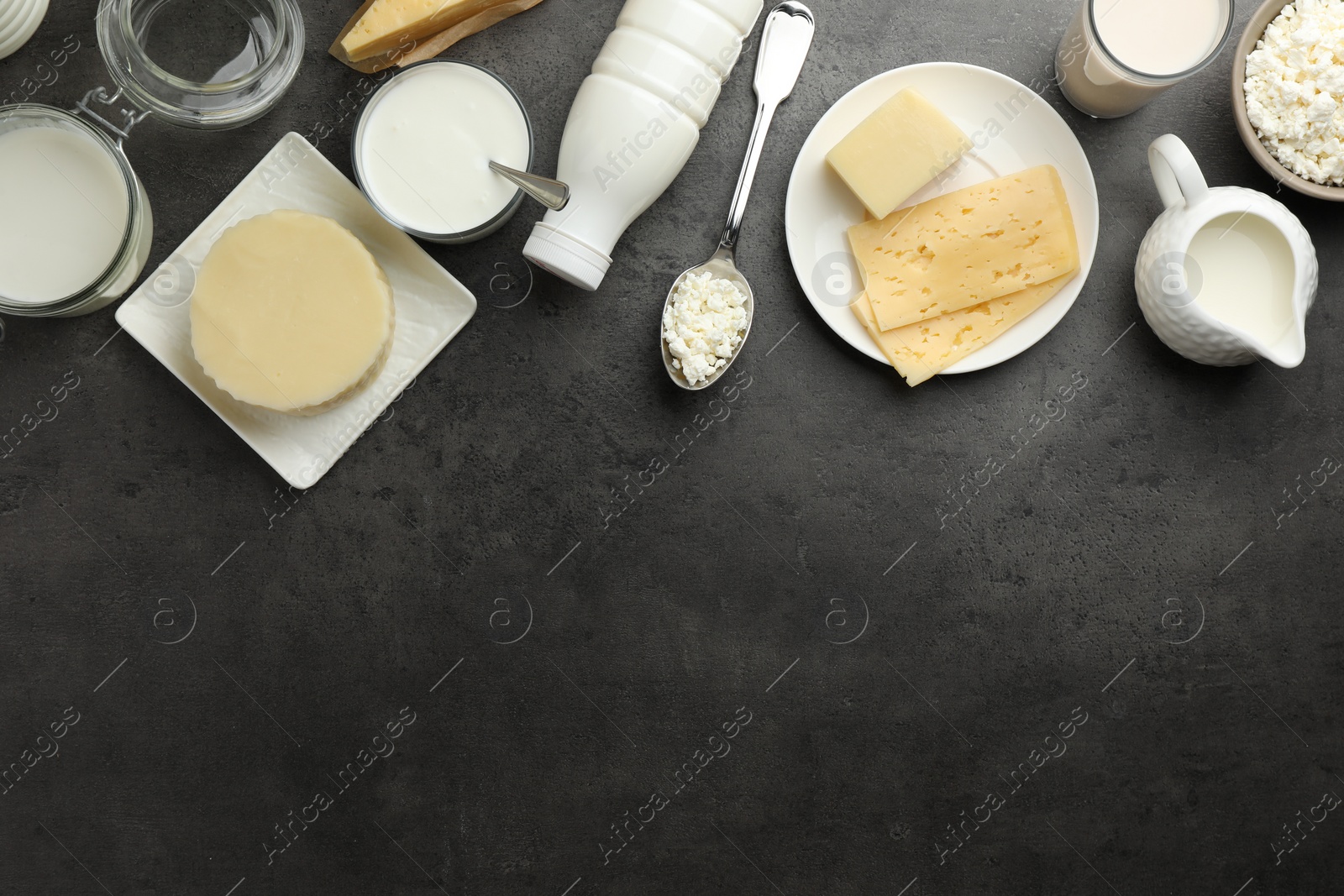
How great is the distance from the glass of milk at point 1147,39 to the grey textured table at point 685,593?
12 centimetres

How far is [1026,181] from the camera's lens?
1060mm

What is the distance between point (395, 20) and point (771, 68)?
526 mm

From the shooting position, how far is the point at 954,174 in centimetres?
108

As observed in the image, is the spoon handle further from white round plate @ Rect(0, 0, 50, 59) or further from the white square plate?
white round plate @ Rect(0, 0, 50, 59)

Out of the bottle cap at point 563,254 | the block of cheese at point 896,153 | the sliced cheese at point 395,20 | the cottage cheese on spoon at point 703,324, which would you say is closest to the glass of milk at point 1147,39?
the block of cheese at point 896,153

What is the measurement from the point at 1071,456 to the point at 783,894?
2.59 feet

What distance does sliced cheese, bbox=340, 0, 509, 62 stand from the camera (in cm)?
103

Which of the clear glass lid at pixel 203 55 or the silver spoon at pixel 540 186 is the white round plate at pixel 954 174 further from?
the clear glass lid at pixel 203 55

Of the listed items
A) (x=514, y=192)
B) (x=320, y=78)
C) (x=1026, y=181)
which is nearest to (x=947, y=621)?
(x=1026, y=181)

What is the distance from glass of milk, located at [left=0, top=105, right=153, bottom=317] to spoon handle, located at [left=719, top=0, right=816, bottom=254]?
0.80m

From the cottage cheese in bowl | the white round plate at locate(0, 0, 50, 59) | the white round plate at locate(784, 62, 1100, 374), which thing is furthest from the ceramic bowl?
the white round plate at locate(0, 0, 50, 59)

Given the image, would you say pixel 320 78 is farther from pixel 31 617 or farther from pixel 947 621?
pixel 947 621

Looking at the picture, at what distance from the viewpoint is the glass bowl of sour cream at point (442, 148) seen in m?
0.99

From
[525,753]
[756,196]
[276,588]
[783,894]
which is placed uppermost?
[756,196]
